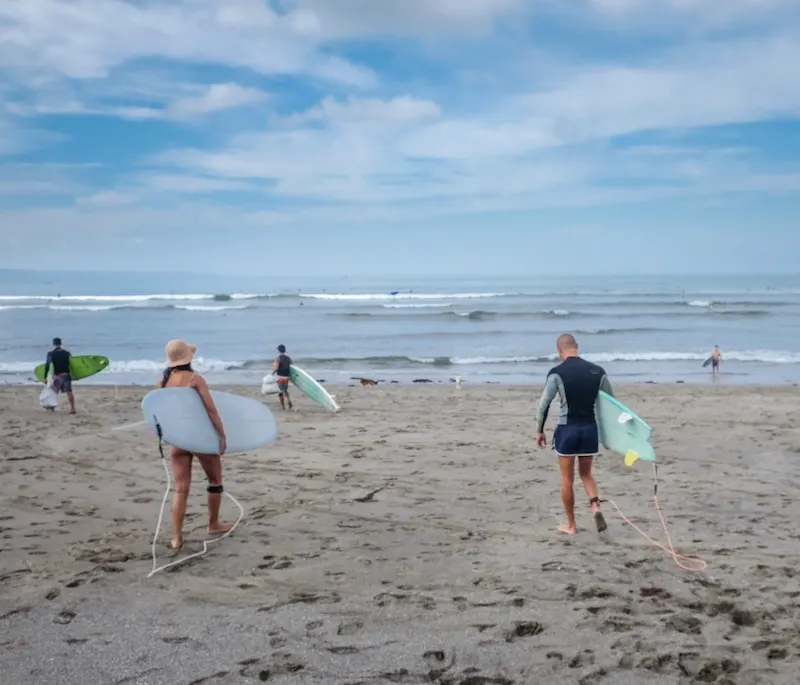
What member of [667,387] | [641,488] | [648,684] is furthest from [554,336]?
[648,684]

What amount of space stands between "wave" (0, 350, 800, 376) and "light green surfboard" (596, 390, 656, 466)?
1747 centimetres

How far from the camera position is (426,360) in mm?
24578

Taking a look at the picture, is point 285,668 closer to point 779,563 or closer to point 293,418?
point 779,563

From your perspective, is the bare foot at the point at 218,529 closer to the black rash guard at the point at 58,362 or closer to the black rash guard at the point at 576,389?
the black rash guard at the point at 576,389

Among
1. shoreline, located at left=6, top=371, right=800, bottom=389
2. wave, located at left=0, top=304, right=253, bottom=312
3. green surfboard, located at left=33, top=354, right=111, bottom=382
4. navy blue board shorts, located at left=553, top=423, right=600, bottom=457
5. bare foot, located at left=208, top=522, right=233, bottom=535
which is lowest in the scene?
shoreline, located at left=6, top=371, right=800, bottom=389

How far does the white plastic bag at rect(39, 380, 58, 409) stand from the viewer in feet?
43.8

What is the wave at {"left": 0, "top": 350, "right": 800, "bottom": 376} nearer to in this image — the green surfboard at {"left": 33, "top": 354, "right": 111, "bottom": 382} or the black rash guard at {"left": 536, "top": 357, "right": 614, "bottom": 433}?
the green surfboard at {"left": 33, "top": 354, "right": 111, "bottom": 382}

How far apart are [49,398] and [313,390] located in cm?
475

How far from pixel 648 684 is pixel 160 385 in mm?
3907

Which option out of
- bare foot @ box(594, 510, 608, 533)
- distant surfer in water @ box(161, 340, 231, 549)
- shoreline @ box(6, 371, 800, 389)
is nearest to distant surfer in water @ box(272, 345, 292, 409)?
shoreline @ box(6, 371, 800, 389)

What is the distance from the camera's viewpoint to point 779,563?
5.28 meters

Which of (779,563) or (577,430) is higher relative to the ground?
(577,430)

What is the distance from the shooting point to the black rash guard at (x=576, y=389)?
5.76 meters

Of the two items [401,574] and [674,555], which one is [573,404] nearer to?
[674,555]
